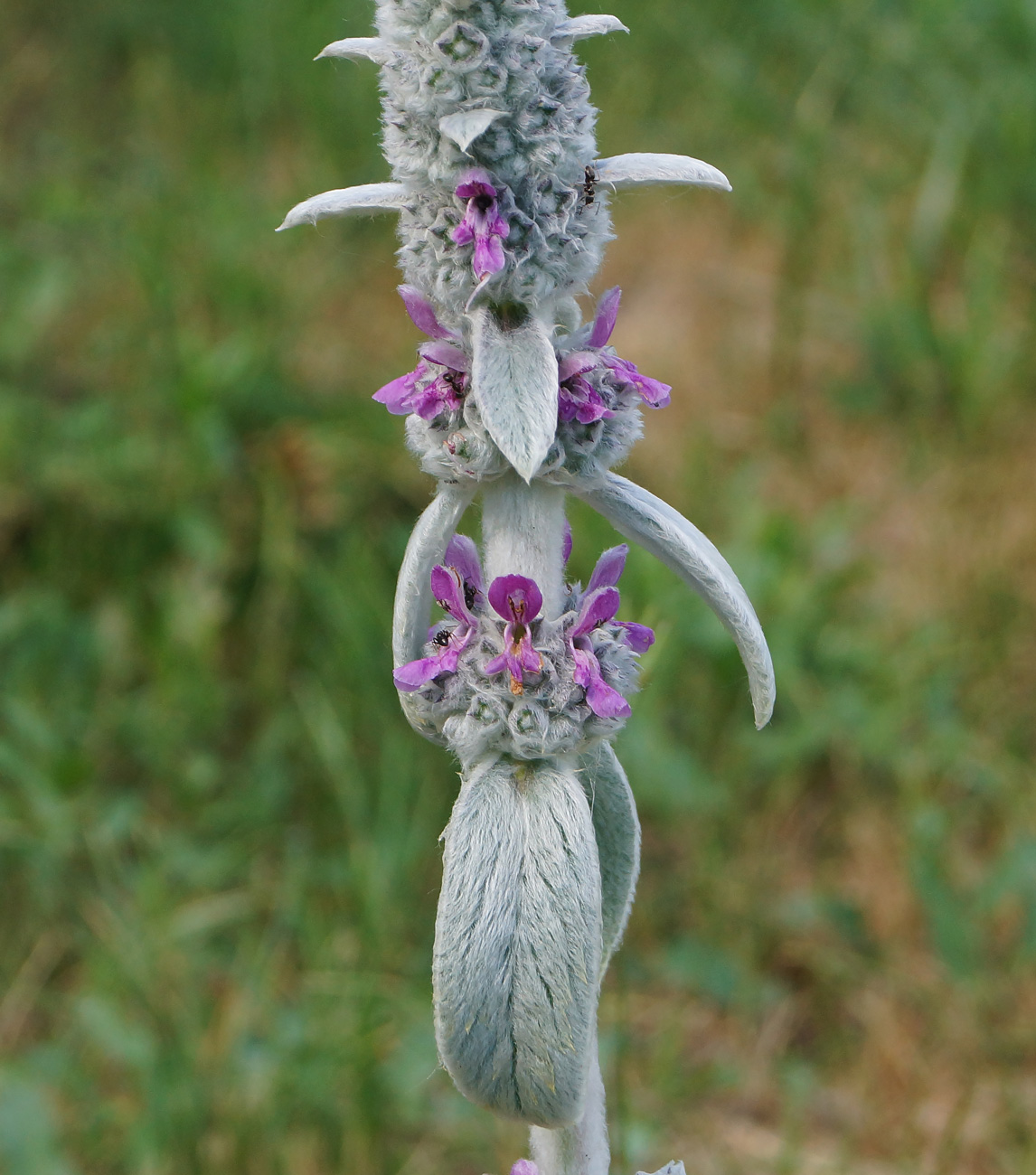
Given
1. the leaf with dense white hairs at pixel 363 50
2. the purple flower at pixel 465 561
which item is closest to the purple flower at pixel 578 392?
the purple flower at pixel 465 561

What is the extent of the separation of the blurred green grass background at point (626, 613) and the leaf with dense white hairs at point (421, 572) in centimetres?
63

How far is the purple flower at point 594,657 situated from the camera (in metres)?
1.23

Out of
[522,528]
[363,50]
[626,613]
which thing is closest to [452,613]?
[522,528]

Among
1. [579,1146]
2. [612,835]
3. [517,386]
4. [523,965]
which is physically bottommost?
[579,1146]

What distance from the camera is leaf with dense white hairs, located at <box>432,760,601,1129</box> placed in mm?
1208

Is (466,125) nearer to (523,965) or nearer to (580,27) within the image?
A: (580,27)

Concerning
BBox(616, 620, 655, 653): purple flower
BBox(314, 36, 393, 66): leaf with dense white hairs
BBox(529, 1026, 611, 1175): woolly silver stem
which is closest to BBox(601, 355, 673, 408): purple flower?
BBox(616, 620, 655, 653): purple flower

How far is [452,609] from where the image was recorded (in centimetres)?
133

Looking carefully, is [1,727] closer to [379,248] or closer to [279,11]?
[379,248]

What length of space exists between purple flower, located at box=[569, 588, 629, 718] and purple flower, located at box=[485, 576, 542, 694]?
5 cm

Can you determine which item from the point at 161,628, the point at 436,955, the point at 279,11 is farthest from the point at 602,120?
the point at 436,955

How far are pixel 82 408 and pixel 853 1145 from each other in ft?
10.4

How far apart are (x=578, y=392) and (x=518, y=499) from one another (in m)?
0.13

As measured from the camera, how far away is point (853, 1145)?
2746 mm
